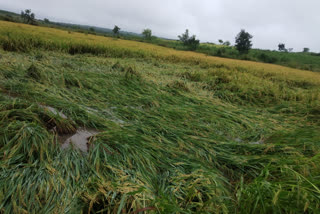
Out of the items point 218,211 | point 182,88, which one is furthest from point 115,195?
point 182,88

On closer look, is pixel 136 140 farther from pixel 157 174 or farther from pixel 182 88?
pixel 182 88

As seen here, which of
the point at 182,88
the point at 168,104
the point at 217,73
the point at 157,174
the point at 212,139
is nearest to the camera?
the point at 157,174

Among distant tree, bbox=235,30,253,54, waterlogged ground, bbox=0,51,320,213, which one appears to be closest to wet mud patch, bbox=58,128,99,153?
waterlogged ground, bbox=0,51,320,213

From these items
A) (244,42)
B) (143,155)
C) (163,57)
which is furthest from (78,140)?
(244,42)

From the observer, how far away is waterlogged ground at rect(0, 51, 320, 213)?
35.0 inches

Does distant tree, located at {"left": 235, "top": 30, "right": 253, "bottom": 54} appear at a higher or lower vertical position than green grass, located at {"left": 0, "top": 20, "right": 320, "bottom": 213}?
higher

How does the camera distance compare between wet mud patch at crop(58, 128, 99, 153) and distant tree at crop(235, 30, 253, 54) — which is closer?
wet mud patch at crop(58, 128, 99, 153)

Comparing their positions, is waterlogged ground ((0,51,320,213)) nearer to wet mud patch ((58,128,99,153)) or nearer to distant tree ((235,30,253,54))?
wet mud patch ((58,128,99,153))

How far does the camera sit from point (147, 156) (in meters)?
1.33

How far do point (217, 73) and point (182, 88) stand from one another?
2.04m

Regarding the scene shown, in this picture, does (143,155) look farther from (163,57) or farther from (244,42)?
(244,42)

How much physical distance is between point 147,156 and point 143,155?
0.04 m

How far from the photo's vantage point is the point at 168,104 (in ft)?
8.23

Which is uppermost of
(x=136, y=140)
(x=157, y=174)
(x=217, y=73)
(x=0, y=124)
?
(x=217, y=73)
